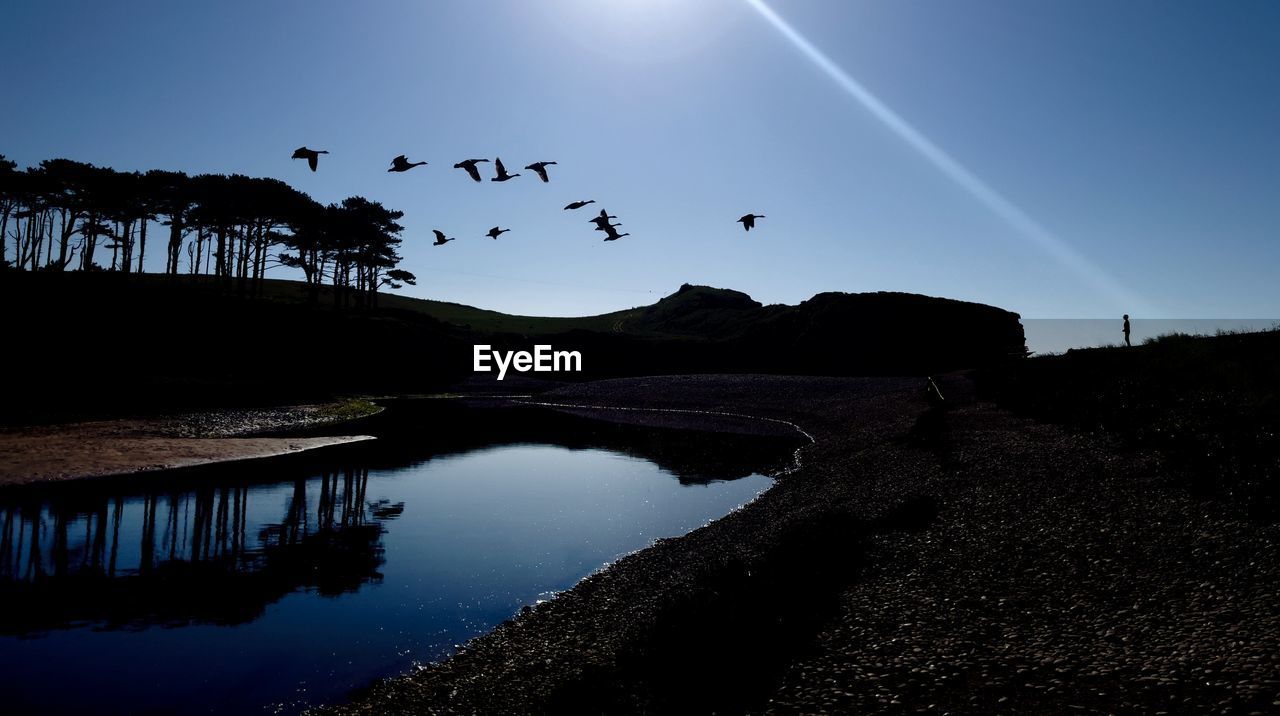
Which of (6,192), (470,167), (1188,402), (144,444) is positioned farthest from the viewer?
(6,192)

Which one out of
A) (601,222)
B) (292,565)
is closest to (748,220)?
(601,222)

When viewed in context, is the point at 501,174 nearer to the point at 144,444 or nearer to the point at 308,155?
the point at 308,155

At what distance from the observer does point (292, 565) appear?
23.6 m

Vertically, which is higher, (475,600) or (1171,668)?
(1171,668)

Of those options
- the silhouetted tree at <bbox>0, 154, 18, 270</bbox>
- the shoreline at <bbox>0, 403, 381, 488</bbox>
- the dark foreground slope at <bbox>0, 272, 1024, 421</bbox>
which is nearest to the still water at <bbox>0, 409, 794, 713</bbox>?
the shoreline at <bbox>0, 403, 381, 488</bbox>

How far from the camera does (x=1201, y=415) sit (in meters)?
27.5

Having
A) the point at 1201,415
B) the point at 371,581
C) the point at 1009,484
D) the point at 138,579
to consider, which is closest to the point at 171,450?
the point at 138,579

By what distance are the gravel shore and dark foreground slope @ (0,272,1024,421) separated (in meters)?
49.1

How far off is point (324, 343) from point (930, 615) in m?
87.4

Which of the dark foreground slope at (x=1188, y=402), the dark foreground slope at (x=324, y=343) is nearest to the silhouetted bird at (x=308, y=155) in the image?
the dark foreground slope at (x=1188, y=402)

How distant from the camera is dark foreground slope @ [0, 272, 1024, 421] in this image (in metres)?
60.4

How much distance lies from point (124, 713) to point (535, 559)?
41.7 feet

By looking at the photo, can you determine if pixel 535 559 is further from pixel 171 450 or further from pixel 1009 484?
pixel 171 450

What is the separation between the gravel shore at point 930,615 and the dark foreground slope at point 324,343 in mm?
49098
